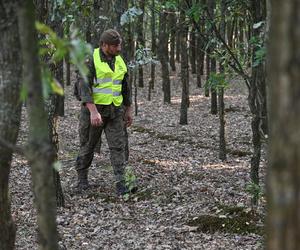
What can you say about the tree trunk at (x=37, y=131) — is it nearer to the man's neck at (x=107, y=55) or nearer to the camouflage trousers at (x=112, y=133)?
the man's neck at (x=107, y=55)

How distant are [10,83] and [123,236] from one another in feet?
10.3

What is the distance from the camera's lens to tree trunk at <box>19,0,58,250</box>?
2285 millimetres

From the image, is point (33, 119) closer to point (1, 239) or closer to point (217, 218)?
point (1, 239)

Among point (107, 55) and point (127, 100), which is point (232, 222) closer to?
point (127, 100)

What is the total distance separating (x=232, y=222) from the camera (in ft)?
20.9

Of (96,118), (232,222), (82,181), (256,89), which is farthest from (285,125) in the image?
(82,181)

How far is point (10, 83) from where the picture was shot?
3627 millimetres

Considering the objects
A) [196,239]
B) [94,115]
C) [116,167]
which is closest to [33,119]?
[196,239]

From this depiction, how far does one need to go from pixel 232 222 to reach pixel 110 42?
3066 millimetres

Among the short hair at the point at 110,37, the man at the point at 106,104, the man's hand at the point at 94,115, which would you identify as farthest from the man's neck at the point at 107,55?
the man's hand at the point at 94,115

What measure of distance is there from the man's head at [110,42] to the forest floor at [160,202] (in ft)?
7.02

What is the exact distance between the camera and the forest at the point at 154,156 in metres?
1.65

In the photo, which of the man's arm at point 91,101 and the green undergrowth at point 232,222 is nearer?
the green undergrowth at point 232,222

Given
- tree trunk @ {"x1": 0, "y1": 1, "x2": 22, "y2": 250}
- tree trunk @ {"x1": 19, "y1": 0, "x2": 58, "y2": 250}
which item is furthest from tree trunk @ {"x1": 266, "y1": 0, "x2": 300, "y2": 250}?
tree trunk @ {"x1": 0, "y1": 1, "x2": 22, "y2": 250}
